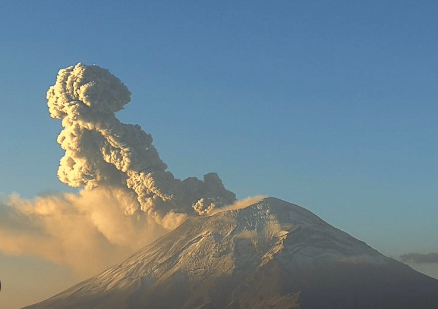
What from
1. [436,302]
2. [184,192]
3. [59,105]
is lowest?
[436,302]

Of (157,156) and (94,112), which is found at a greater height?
(94,112)

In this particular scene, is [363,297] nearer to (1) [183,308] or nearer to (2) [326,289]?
(2) [326,289]

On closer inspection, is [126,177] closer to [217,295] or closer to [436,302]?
[217,295]

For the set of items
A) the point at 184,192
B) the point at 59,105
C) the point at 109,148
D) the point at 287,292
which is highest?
the point at 59,105

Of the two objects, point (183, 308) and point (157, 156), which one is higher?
point (157, 156)

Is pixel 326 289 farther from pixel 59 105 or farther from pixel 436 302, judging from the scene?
pixel 59 105

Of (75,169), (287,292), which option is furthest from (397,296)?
(75,169)

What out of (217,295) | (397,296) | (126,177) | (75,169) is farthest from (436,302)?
(75,169)

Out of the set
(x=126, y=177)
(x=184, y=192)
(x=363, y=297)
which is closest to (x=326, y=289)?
(x=363, y=297)
